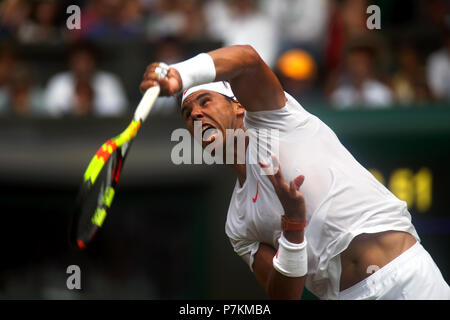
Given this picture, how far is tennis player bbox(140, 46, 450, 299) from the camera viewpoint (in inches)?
126

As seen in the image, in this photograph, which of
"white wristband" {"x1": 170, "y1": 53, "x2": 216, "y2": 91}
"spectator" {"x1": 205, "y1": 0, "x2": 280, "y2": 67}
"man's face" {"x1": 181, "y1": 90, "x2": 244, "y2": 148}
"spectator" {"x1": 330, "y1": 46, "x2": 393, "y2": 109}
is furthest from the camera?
"spectator" {"x1": 205, "y1": 0, "x2": 280, "y2": 67}

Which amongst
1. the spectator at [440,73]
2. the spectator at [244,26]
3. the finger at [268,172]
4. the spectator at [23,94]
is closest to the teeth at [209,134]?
the finger at [268,172]

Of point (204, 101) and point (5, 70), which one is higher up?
point (5, 70)

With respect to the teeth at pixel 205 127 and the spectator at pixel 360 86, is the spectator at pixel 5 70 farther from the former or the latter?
the teeth at pixel 205 127

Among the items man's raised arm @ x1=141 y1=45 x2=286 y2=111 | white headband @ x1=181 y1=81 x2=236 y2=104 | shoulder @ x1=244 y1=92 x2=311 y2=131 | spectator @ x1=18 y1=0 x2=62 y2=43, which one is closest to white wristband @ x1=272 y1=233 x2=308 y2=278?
shoulder @ x1=244 y1=92 x2=311 y2=131

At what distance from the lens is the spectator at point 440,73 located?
7.41 m

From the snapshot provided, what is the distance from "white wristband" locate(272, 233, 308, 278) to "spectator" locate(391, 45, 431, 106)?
3.90m

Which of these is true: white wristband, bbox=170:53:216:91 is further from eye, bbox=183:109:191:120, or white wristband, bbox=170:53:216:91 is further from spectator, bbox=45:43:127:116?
spectator, bbox=45:43:127:116

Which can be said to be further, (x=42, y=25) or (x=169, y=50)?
(x=42, y=25)

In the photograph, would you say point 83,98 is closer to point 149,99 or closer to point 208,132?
point 208,132

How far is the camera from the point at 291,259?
129 inches

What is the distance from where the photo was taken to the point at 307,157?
10.7ft

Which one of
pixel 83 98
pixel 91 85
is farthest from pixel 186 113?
pixel 91 85

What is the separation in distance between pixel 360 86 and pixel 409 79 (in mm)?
941
